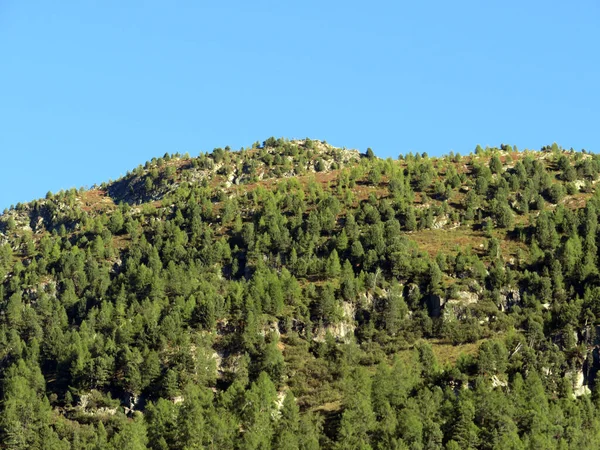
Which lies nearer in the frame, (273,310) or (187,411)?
(187,411)

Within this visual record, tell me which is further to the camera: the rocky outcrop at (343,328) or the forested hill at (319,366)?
the rocky outcrop at (343,328)

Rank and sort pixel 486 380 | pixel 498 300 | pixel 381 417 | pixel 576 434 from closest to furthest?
pixel 576 434, pixel 381 417, pixel 486 380, pixel 498 300

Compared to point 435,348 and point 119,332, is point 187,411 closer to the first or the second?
point 119,332

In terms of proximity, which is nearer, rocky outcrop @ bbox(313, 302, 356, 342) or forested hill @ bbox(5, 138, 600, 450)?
forested hill @ bbox(5, 138, 600, 450)

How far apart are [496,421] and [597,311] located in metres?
46.5

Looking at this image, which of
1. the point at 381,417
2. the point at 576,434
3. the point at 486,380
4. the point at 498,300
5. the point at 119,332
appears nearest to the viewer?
the point at 576,434

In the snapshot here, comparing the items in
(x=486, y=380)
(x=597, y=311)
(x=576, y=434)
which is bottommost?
(x=576, y=434)

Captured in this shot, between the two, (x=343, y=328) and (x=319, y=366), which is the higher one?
(x=343, y=328)

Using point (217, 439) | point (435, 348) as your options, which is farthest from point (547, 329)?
point (217, 439)

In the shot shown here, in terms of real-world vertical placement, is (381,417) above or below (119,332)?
below

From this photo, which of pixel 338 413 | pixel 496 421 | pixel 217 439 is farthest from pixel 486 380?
pixel 217 439

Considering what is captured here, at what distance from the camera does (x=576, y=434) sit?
141 metres

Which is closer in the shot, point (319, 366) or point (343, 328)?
point (319, 366)

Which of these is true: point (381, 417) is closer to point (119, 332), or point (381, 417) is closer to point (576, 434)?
point (576, 434)
